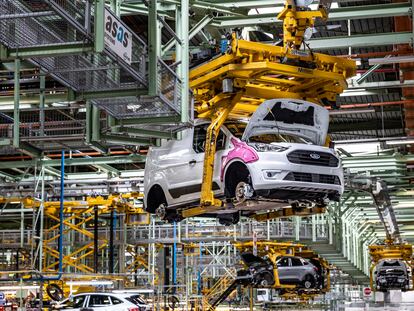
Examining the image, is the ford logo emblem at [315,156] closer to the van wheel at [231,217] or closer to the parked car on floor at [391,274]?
the van wheel at [231,217]

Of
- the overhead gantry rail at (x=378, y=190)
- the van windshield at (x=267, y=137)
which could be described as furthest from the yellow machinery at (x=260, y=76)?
the overhead gantry rail at (x=378, y=190)

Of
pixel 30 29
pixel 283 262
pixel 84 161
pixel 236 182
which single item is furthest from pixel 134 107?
pixel 283 262

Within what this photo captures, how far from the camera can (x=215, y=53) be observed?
1325 cm

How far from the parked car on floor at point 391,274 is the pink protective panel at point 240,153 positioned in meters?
23.0

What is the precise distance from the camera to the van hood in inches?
503

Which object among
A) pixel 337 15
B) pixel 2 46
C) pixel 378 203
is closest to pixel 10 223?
pixel 378 203

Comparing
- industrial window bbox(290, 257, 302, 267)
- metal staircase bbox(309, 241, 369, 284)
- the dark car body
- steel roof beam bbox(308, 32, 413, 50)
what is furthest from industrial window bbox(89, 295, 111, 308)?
industrial window bbox(290, 257, 302, 267)

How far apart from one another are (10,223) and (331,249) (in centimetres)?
1926

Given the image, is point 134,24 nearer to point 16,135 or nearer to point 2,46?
point 16,135

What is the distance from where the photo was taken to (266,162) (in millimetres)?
12625

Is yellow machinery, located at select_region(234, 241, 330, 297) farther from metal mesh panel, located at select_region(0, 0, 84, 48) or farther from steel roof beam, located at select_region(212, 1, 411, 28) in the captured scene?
metal mesh panel, located at select_region(0, 0, 84, 48)

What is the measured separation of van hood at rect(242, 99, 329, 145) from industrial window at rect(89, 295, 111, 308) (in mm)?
10082

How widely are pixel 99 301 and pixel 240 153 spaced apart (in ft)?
33.7

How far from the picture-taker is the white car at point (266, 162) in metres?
12.7
